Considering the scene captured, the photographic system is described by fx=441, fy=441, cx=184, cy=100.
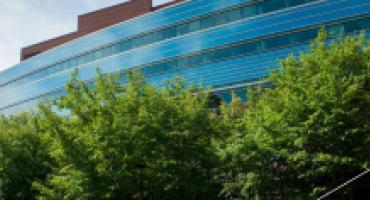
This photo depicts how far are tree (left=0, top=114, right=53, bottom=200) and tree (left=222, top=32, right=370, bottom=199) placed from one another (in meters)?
13.0

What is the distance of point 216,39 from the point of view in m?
43.1

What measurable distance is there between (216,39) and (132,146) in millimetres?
25488

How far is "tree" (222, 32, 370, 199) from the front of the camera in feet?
54.4

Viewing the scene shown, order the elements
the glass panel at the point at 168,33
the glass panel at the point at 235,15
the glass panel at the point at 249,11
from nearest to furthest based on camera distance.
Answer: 1. the glass panel at the point at 249,11
2. the glass panel at the point at 235,15
3. the glass panel at the point at 168,33

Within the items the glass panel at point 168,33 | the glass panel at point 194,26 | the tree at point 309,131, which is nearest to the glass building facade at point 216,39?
the glass panel at point 194,26

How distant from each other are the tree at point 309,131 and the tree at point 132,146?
184 cm

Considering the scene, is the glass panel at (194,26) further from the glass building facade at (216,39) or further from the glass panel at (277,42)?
the glass panel at (277,42)

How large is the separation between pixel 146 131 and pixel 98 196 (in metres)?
3.54

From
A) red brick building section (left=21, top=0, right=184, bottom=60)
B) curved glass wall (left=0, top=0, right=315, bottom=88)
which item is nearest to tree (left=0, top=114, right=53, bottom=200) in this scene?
curved glass wall (left=0, top=0, right=315, bottom=88)

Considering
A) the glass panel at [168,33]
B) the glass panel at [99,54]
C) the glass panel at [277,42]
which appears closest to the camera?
the glass panel at [277,42]

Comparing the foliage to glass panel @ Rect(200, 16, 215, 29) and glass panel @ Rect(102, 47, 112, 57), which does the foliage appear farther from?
glass panel @ Rect(102, 47, 112, 57)

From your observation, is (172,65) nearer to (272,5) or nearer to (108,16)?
(272,5)

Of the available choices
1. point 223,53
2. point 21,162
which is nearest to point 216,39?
point 223,53

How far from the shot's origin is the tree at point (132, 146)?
63.1 ft
